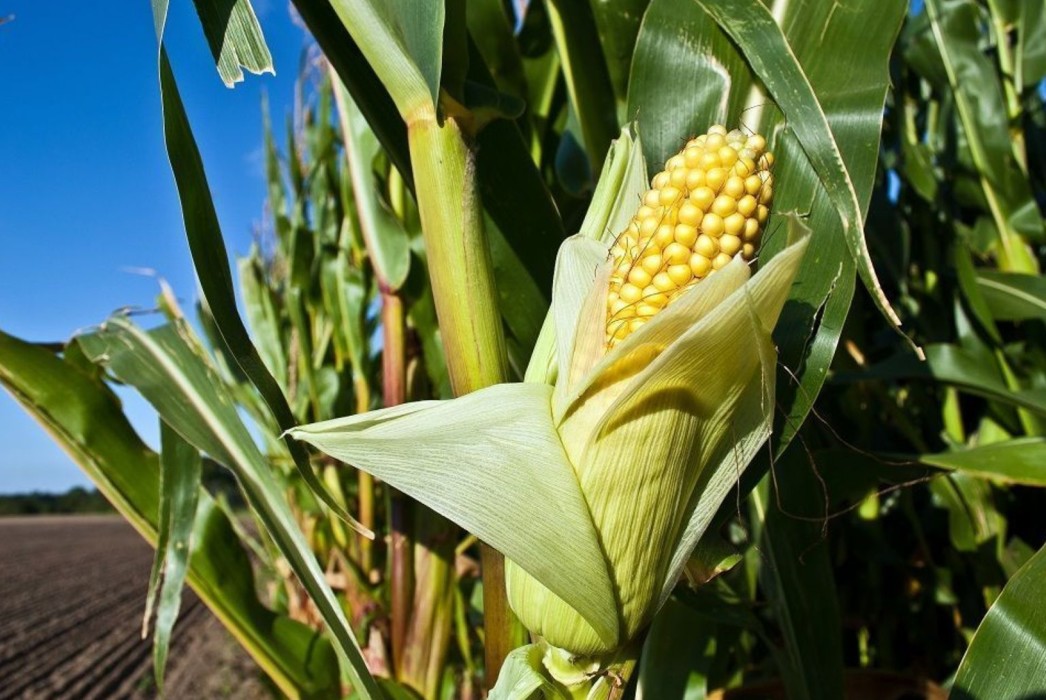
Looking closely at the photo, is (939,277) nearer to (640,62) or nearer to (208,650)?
(640,62)

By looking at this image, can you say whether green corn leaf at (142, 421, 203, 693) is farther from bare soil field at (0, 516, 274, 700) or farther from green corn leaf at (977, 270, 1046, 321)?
green corn leaf at (977, 270, 1046, 321)

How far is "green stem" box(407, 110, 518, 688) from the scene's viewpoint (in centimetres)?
58

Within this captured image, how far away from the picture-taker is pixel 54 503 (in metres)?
51.8

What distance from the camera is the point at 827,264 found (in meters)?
0.68

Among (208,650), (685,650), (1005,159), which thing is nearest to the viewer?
(685,650)

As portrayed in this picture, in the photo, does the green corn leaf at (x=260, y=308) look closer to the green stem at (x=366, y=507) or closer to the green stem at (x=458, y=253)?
the green stem at (x=366, y=507)

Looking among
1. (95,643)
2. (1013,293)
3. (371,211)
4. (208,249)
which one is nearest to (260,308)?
(371,211)

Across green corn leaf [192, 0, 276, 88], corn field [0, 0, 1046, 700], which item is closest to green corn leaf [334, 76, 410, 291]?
corn field [0, 0, 1046, 700]

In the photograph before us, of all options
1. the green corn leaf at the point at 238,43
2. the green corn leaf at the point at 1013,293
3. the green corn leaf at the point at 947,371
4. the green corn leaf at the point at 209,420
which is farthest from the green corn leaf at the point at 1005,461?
the green corn leaf at the point at 238,43

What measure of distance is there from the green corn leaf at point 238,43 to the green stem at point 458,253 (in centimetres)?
13

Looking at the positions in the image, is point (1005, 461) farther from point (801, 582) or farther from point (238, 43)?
point (238, 43)

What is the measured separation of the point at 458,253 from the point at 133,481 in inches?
23.4

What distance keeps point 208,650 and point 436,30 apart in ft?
31.7

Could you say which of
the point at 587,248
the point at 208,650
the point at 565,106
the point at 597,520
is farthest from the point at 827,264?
the point at 208,650
